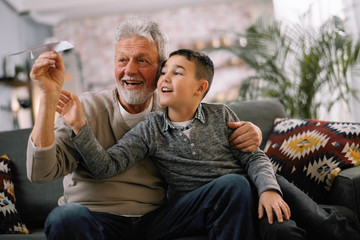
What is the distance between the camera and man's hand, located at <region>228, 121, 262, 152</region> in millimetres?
1253

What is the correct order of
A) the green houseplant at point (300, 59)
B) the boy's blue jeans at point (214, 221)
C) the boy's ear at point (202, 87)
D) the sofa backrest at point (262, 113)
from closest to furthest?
the boy's blue jeans at point (214, 221), the boy's ear at point (202, 87), the sofa backrest at point (262, 113), the green houseplant at point (300, 59)

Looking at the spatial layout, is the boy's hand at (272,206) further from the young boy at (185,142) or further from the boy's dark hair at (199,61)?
the boy's dark hair at (199,61)

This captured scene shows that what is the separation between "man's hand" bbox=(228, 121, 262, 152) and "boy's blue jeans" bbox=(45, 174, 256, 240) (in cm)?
Answer: 18

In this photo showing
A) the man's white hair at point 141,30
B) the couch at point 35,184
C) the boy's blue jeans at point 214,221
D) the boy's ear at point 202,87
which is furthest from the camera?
the couch at point 35,184

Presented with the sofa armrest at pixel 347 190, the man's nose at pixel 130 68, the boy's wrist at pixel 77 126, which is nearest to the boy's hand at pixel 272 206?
the sofa armrest at pixel 347 190

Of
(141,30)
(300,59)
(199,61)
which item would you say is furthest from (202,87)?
(300,59)

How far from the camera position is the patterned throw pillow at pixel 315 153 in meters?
1.41

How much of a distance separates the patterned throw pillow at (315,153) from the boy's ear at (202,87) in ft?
1.71

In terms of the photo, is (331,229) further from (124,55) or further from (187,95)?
(124,55)

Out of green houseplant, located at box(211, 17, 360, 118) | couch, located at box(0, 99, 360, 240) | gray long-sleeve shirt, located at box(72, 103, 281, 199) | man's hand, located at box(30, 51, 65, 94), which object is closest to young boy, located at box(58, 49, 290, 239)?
gray long-sleeve shirt, located at box(72, 103, 281, 199)

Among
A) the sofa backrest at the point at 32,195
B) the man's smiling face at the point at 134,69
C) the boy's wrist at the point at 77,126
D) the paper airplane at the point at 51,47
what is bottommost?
the sofa backrest at the point at 32,195

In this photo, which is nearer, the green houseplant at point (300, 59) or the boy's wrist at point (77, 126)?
the boy's wrist at point (77, 126)

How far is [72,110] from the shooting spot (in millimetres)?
1124

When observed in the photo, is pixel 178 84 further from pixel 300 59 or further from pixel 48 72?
pixel 300 59
